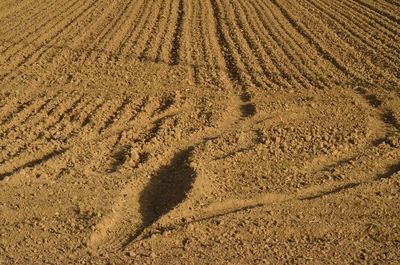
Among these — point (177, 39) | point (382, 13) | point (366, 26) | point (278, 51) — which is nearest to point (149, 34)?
point (177, 39)

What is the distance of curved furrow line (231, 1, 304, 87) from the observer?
765cm

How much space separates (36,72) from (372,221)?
572cm

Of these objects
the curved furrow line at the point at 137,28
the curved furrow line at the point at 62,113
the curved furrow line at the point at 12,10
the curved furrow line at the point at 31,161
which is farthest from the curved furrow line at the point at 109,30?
the curved furrow line at the point at 31,161

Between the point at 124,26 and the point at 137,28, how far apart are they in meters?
0.30

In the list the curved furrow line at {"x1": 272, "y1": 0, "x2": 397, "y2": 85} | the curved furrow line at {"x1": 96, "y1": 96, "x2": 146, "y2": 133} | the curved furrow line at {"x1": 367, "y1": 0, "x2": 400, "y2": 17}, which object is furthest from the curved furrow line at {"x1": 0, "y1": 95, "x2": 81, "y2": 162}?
the curved furrow line at {"x1": 367, "y1": 0, "x2": 400, "y2": 17}

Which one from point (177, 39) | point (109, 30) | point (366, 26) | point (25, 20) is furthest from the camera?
point (25, 20)

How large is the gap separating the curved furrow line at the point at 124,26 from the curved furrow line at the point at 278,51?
2362mm

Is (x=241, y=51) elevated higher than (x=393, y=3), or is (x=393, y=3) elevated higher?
(x=393, y=3)

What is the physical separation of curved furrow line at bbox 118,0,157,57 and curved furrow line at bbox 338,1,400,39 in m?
4.20

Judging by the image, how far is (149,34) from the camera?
30.8 feet

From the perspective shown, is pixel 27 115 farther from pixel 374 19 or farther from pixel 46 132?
pixel 374 19

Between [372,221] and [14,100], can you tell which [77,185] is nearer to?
[14,100]

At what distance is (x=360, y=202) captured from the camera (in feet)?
17.3

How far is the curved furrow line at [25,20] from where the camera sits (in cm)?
988
